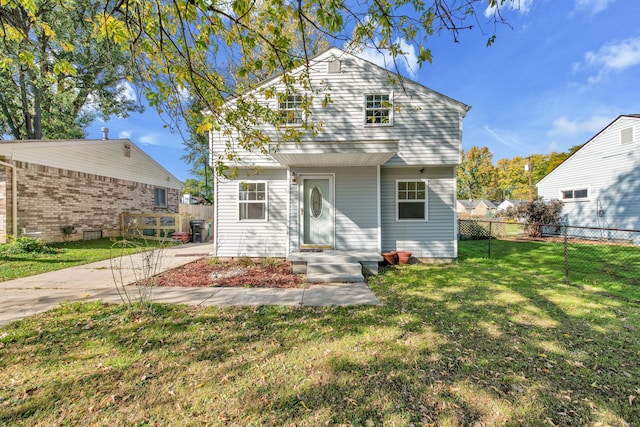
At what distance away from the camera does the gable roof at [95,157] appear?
9312 mm

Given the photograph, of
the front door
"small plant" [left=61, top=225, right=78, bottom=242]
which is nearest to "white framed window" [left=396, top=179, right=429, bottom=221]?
the front door

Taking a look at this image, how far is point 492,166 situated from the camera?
145 feet

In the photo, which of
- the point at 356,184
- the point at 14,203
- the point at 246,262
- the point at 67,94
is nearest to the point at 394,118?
the point at 356,184

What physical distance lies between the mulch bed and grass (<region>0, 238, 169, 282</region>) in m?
1.02

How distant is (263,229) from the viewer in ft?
25.6

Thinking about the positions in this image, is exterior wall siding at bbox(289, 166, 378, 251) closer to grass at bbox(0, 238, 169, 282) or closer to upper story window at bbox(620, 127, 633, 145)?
grass at bbox(0, 238, 169, 282)

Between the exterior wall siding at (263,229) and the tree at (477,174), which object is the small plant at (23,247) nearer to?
the exterior wall siding at (263,229)

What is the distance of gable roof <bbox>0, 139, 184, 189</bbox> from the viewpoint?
9312 mm

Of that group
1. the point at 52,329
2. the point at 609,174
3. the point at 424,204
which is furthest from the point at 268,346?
the point at 609,174

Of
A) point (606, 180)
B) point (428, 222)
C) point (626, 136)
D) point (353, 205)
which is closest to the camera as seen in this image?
point (353, 205)

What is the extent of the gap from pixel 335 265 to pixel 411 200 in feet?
11.2

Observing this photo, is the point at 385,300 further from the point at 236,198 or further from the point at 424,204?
the point at 236,198

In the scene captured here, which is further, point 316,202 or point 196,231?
point 196,231

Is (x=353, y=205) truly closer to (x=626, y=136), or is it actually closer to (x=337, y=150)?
(x=337, y=150)
